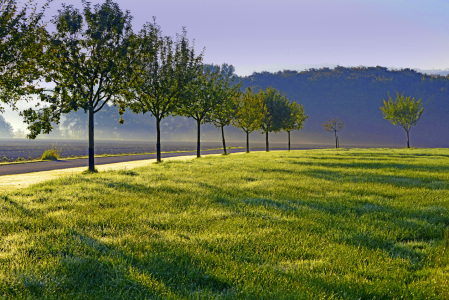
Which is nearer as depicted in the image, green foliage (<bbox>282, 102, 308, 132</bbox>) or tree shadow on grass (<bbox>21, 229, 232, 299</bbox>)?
tree shadow on grass (<bbox>21, 229, 232, 299</bbox>)

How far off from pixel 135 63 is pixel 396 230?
22654 mm

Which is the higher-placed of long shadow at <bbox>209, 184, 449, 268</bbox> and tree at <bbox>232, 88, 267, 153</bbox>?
tree at <bbox>232, 88, 267, 153</bbox>

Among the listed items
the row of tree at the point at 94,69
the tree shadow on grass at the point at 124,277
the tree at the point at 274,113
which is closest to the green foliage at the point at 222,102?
the row of tree at the point at 94,69

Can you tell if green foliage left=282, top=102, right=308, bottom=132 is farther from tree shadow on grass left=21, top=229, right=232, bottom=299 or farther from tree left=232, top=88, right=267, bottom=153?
tree shadow on grass left=21, top=229, right=232, bottom=299

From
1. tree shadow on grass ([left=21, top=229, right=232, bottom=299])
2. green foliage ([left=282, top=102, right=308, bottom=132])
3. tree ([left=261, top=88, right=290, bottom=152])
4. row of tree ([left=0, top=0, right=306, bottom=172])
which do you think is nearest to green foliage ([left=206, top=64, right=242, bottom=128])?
row of tree ([left=0, top=0, right=306, bottom=172])

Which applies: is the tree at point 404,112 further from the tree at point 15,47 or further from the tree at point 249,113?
the tree at point 15,47

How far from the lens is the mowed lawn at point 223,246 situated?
487cm

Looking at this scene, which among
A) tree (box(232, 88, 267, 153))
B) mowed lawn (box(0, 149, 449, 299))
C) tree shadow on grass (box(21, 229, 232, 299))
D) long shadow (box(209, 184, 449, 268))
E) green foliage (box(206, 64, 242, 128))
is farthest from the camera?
tree (box(232, 88, 267, 153))

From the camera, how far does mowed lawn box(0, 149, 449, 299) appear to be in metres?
4.87

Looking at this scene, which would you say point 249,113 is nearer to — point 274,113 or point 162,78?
point 274,113

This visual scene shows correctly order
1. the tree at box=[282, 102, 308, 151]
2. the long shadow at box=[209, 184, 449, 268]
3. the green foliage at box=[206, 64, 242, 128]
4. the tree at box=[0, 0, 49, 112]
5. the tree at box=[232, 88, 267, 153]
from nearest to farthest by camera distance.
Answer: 1. the long shadow at box=[209, 184, 449, 268]
2. the tree at box=[0, 0, 49, 112]
3. the green foliage at box=[206, 64, 242, 128]
4. the tree at box=[232, 88, 267, 153]
5. the tree at box=[282, 102, 308, 151]

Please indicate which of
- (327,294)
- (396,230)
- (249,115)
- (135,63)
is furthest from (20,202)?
(249,115)

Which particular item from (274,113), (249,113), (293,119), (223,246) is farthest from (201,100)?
(223,246)

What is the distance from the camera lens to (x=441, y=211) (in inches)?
391
